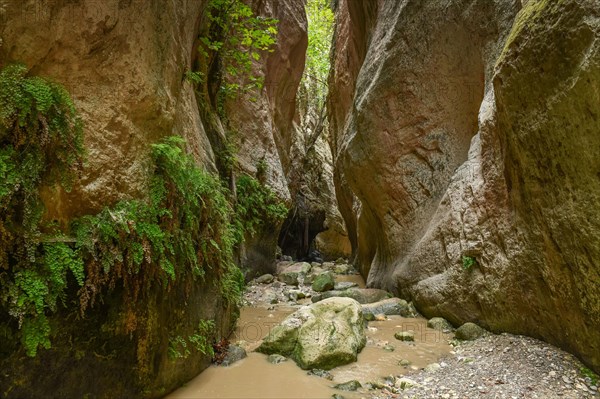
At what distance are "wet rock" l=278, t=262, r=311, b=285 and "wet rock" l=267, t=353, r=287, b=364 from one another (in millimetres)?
6671

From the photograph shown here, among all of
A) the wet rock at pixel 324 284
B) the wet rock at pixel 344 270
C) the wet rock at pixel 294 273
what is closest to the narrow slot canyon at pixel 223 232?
the wet rock at pixel 324 284

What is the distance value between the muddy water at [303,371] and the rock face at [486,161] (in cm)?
101

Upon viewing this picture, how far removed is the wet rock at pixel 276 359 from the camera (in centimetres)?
491

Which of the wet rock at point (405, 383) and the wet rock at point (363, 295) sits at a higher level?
the wet rock at point (363, 295)

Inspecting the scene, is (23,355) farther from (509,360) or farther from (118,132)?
(509,360)

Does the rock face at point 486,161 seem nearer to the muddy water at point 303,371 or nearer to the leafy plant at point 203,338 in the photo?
the muddy water at point 303,371

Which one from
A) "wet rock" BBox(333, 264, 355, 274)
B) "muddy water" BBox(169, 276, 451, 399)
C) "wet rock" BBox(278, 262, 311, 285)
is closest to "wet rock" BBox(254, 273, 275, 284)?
"wet rock" BBox(278, 262, 311, 285)

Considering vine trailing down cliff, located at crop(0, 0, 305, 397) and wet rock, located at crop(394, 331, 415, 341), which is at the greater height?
vine trailing down cliff, located at crop(0, 0, 305, 397)

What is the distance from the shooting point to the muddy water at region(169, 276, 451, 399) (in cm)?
405

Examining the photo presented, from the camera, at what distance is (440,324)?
→ 20.5 ft

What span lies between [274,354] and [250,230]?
20.0ft

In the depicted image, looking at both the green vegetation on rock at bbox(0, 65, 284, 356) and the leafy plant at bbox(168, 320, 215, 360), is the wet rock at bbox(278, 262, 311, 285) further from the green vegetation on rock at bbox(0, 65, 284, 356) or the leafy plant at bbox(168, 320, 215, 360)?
the green vegetation on rock at bbox(0, 65, 284, 356)

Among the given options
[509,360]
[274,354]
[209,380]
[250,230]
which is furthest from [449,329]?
[250,230]

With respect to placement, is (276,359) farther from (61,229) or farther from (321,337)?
(61,229)
